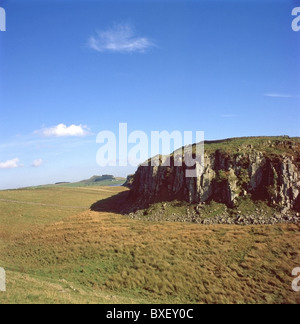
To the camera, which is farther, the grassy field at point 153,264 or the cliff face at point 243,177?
the cliff face at point 243,177

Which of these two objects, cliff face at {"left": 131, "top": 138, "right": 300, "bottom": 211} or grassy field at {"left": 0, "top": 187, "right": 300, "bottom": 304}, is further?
cliff face at {"left": 131, "top": 138, "right": 300, "bottom": 211}

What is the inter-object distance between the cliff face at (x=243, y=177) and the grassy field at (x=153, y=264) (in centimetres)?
874

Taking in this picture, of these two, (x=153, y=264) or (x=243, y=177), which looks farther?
(x=243, y=177)

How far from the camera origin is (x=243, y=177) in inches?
1825

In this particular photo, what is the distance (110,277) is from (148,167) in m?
45.6

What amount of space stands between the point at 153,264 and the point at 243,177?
28562 mm

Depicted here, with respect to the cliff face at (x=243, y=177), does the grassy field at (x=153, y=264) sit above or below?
below

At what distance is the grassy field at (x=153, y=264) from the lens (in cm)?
2030

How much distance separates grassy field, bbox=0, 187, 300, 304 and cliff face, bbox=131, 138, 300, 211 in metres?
8.74

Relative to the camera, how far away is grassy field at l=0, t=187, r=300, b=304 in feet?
66.6

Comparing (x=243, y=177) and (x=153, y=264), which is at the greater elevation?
(x=243, y=177)

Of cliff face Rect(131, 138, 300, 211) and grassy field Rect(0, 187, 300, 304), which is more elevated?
cliff face Rect(131, 138, 300, 211)

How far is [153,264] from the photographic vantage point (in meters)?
26.8
